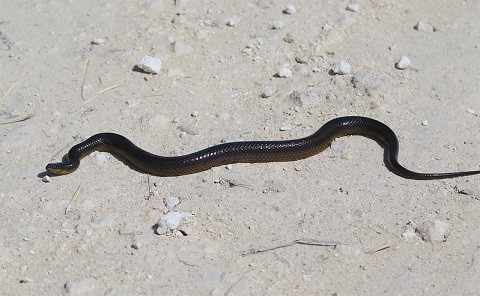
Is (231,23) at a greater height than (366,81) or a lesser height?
lesser

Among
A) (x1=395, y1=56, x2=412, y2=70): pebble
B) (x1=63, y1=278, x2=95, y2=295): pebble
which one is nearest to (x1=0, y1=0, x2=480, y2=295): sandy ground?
(x1=63, y1=278, x2=95, y2=295): pebble

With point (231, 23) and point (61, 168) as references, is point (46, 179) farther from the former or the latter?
point (231, 23)

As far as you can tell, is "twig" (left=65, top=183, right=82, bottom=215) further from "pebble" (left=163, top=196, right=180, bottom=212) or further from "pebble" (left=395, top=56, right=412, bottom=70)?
"pebble" (left=395, top=56, right=412, bottom=70)

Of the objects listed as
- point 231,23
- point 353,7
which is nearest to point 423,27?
point 353,7

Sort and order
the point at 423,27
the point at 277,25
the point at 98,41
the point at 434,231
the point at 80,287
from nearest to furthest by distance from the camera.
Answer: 1. the point at 80,287
2. the point at 434,231
3. the point at 98,41
4. the point at 277,25
5. the point at 423,27

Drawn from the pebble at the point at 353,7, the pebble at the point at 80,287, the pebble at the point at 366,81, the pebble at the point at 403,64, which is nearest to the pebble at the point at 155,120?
the pebble at the point at 366,81

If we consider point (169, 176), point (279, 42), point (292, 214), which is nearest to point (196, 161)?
point (169, 176)
